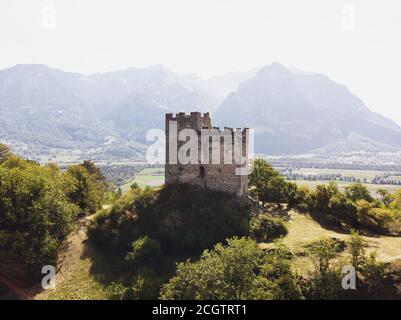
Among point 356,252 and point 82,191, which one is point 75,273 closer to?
point 82,191

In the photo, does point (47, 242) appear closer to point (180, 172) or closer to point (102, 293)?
point (102, 293)

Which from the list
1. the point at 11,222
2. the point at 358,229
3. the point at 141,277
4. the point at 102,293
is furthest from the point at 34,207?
the point at 358,229

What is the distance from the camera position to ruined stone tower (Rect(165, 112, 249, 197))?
4381 centimetres

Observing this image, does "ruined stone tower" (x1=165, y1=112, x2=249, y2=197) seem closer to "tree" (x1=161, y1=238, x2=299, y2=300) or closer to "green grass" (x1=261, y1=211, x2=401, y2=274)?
"green grass" (x1=261, y1=211, x2=401, y2=274)

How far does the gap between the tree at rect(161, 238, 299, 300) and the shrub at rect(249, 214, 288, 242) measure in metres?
7.84

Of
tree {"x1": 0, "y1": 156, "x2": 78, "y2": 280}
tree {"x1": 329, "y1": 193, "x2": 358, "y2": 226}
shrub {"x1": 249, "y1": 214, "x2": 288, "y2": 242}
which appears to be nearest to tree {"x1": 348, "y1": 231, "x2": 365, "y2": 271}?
shrub {"x1": 249, "y1": 214, "x2": 288, "y2": 242}

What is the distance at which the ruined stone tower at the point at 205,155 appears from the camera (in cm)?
4381

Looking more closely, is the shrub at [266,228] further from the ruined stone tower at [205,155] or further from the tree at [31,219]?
the tree at [31,219]

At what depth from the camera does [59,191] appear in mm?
44312

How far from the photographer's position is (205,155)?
146 feet

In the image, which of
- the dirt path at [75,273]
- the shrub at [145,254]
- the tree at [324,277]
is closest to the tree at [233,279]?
the tree at [324,277]

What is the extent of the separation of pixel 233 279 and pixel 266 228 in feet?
40.3

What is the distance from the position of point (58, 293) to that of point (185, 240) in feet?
44.1

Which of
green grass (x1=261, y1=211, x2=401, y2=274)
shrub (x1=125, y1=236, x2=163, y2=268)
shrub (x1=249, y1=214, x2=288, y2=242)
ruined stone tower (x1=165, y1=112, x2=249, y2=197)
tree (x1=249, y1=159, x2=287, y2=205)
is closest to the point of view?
green grass (x1=261, y1=211, x2=401, y2=274)
